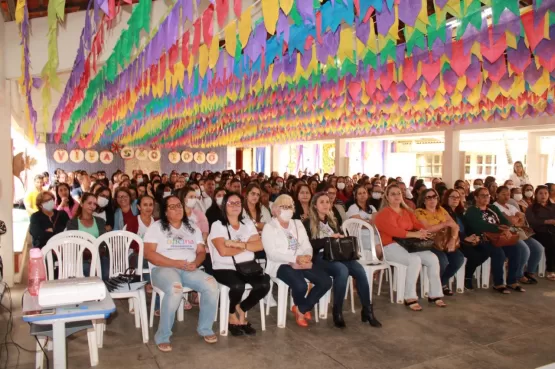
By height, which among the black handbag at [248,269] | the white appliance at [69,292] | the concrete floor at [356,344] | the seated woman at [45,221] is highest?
the seated woman at [45,221]

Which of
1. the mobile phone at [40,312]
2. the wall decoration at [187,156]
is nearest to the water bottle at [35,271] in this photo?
the mobile phone at [40,312]

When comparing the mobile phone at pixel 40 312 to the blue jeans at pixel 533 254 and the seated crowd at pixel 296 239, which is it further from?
→ the blue jeans at pixel 533 254

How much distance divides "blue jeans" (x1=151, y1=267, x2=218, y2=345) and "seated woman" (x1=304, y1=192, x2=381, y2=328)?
3.87ft

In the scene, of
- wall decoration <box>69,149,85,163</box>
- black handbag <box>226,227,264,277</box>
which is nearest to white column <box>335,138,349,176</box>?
wall decoration <box>69,149,85,163</box>

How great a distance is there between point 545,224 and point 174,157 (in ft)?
58.0

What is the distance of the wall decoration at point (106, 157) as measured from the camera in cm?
1991

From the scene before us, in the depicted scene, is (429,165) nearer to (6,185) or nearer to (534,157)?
(534,157)

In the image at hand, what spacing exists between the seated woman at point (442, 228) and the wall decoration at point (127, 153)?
1744 cm

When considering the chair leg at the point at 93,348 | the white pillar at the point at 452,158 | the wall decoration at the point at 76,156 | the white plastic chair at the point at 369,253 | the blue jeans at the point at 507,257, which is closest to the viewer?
the chair leg at the point at 93,348

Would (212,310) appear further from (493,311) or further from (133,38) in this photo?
(493,311)

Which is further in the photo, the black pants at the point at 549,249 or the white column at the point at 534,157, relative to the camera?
the white column at the point at 534,157

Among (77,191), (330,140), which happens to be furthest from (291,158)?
(77,191)

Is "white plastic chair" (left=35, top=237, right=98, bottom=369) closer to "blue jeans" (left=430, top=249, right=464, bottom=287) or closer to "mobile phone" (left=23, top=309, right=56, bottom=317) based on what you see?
"mobile phone" (left=23, top=309, right=56, bottom=317)

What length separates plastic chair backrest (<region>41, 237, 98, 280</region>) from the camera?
12.5 ft
